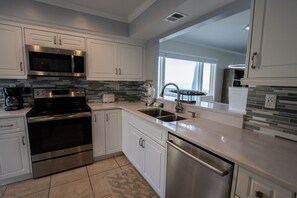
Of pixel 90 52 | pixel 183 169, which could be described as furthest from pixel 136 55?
pixel 183 169

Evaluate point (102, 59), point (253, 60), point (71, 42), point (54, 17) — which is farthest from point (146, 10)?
point (253, 60)

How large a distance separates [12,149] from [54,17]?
1.87m

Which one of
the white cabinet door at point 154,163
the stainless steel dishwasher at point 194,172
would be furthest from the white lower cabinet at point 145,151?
the stainless steel dishwasher at point 194,172

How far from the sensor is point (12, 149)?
1815mm

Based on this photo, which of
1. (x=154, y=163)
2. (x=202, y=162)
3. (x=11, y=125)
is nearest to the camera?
(x=202, y=162)

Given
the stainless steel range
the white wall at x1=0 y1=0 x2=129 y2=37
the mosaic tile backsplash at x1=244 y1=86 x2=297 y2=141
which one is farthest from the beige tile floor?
the white wall at x1=0 y1=0 x2=129 y2=37

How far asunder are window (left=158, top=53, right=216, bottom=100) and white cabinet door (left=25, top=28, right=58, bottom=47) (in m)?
2.36

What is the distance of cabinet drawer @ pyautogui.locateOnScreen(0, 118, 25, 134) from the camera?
68.4 inches

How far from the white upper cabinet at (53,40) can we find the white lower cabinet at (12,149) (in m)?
1.09

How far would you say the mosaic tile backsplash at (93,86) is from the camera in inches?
88.7

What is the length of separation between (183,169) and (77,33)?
7.90 feet

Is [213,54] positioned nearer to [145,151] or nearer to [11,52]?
[145,151]

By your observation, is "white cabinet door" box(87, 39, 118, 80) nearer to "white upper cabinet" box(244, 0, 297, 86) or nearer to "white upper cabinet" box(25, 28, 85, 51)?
"white upper cabinet" box(25, 28, 85, 51)

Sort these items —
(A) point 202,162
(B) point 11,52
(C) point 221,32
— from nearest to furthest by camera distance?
(A) point 202,162, (B) point 11,52, (C) point 221,32
